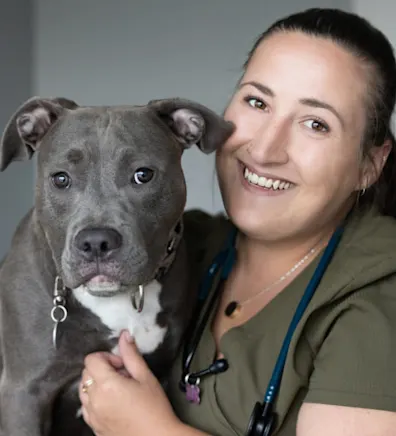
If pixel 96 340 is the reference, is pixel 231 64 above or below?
above

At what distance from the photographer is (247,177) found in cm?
162

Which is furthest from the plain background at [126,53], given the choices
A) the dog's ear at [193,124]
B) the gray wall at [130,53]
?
the dog's ear at [193,124]

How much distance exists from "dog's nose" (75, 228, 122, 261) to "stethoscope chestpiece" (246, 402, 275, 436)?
46 cm

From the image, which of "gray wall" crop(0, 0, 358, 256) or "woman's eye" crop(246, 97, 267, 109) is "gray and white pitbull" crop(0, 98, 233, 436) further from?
"gray wall" crop(0, 0, 358, 256)

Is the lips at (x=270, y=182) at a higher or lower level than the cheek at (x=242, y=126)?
lower

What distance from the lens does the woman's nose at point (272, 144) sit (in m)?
1.53

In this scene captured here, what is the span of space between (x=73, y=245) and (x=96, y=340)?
0.30m

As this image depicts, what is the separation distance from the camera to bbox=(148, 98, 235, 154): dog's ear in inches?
61.9

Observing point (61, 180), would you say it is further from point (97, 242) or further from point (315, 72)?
point (315, 72)

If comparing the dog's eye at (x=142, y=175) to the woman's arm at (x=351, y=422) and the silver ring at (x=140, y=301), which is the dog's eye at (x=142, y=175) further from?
the woman's arm at (x=351, y=422)

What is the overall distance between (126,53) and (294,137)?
160cm

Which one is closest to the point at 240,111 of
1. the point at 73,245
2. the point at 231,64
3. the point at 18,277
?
the point at 73,245

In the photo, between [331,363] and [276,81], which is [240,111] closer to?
[276,81]

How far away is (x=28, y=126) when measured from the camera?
1.57 m
